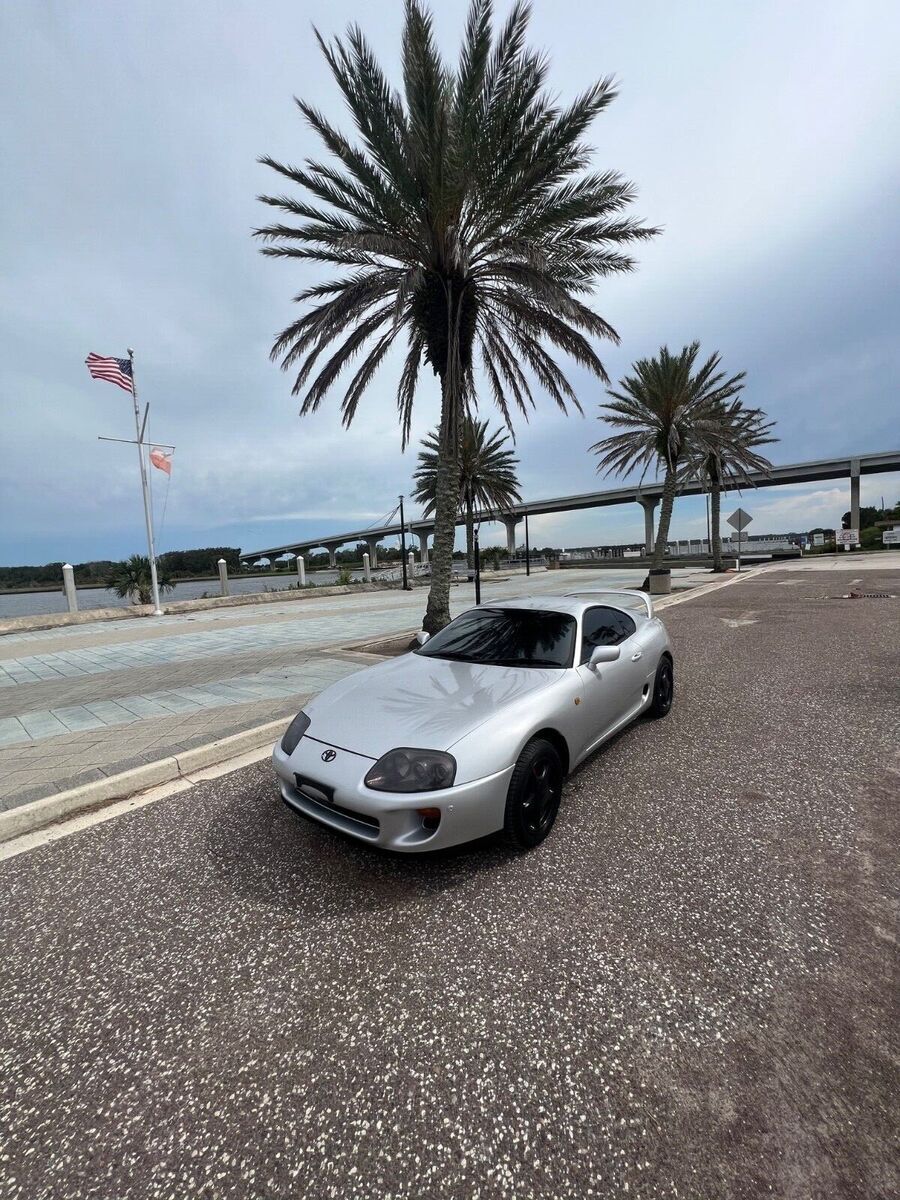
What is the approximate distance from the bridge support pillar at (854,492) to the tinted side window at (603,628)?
64.1 meters

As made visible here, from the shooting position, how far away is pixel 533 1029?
1887mm

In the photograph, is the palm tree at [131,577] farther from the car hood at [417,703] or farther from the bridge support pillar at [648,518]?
the bridge support pillar at [648,518]

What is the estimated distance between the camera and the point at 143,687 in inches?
288

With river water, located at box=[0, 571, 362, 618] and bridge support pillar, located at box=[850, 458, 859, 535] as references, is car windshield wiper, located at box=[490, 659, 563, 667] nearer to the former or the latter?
river water, located at box=[0, 571, 362, 618]

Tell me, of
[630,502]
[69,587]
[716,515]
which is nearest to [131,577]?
[69,587]

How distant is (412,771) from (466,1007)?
980 mm

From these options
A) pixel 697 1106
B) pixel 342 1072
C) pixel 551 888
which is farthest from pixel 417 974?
pixel 697 1106

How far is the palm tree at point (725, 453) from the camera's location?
20.9 metres

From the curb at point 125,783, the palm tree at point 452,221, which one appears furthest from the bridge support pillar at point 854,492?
the curb at point 125,783

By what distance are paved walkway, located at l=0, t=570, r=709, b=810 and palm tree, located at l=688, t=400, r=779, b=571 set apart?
566 inches

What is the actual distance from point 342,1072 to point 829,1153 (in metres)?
1.44

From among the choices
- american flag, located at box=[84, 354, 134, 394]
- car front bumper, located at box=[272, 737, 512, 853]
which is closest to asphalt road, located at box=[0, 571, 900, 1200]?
car front bumper, located at box=[272, 737, 512, 853]

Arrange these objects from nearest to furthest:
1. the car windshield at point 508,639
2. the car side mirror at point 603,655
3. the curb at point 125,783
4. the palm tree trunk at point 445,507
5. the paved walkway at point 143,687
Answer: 1. the curb at point 125,783
2. the car side mirror at point 603,655
3. the car windshield at point 508,639
4. the paved walkway at point 143,687
5. the palm tree trunk at point 445,507

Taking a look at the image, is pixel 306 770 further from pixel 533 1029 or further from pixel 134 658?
pixel 134 658
